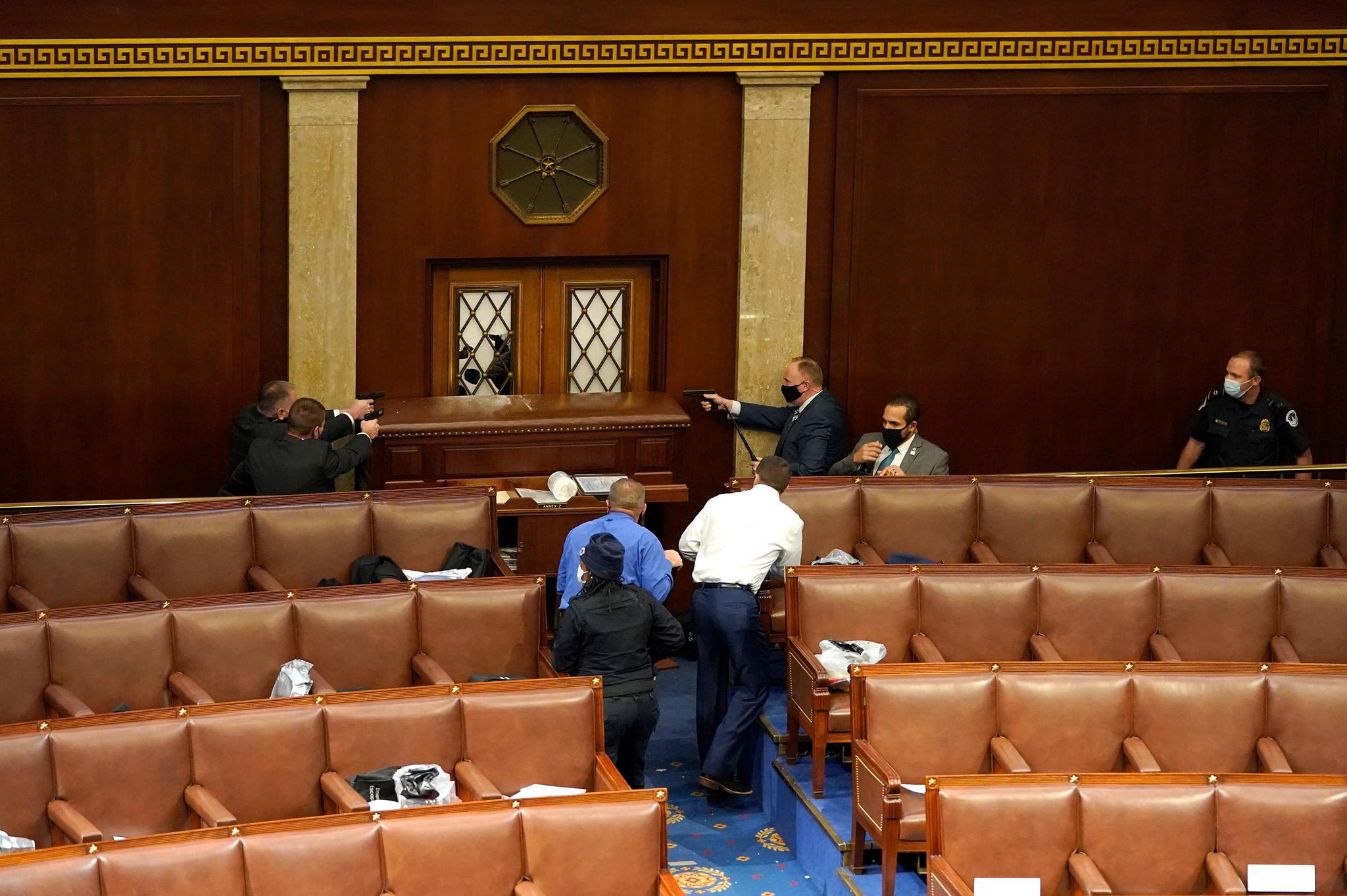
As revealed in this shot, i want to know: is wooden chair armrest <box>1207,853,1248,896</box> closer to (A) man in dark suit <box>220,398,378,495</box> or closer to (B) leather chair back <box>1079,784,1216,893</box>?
(B) leather chair back <box>1079,784,1216,893</box>

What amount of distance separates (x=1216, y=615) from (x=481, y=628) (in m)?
2.78

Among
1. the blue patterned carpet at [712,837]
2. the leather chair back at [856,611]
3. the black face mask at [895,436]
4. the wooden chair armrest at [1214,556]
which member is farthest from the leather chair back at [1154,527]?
the blue patterned carpet at [712,837]

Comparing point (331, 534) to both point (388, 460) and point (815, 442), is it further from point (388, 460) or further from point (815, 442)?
point (815, 442)

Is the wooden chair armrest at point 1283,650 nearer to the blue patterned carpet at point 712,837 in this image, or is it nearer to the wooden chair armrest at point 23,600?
the blue patterned carpet at point 712,837

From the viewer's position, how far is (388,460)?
807 centimetres

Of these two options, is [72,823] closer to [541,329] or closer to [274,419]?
[274,419]

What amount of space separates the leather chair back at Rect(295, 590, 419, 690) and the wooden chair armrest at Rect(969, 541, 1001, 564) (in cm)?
249

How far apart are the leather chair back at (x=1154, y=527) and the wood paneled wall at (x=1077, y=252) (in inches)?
67.5

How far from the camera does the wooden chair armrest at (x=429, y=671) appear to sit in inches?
241

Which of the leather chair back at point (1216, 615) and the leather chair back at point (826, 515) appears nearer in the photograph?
the leather chair back at point (1216, 615)

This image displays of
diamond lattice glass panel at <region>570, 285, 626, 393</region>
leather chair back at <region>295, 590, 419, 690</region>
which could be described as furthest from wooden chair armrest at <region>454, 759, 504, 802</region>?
diamond lattice glass panel at <region>570, 285, 626, 393</region>

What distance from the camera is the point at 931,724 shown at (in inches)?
221

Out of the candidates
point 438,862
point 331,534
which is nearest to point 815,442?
point 331,534

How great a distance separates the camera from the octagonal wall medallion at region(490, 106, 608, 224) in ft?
28.0
